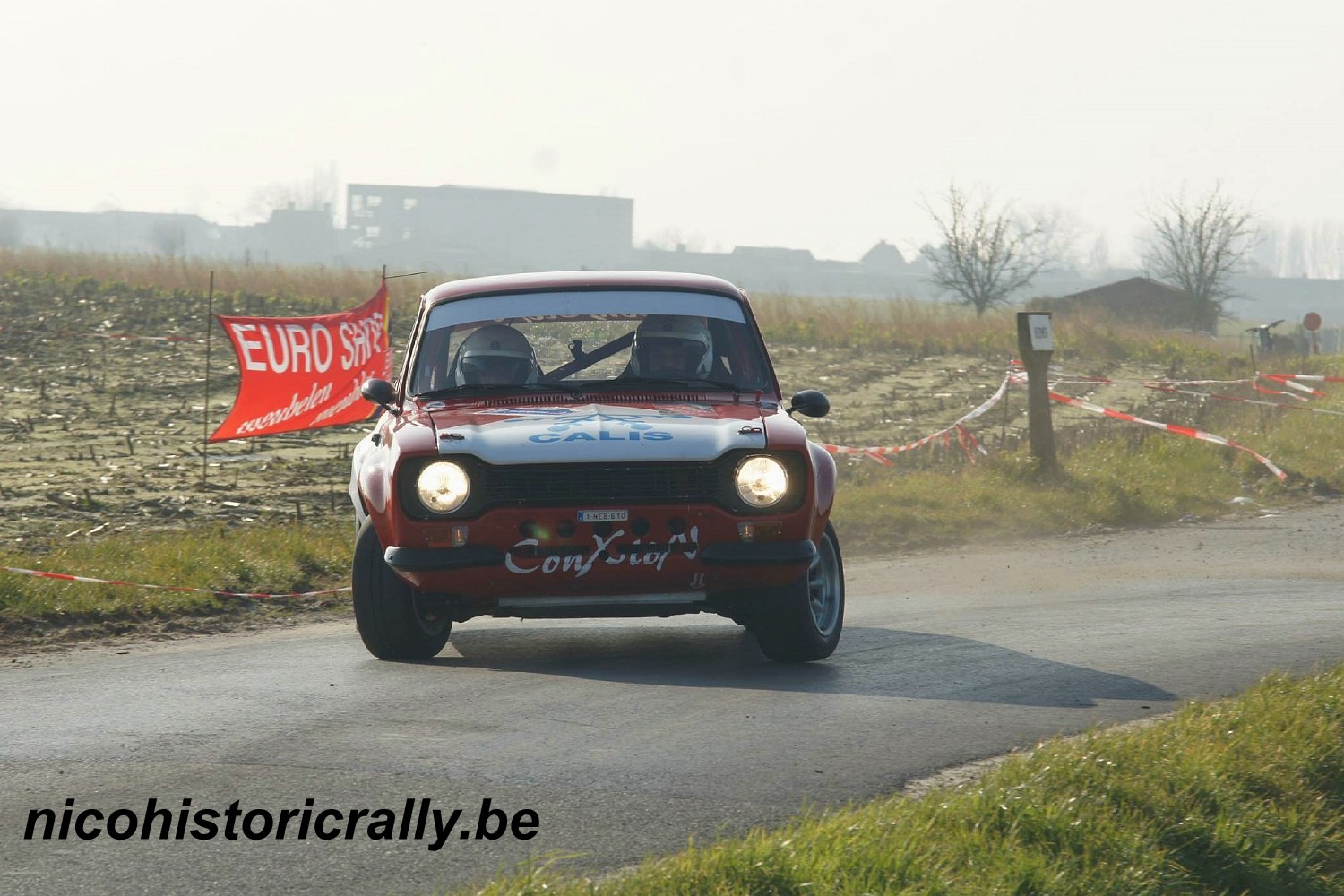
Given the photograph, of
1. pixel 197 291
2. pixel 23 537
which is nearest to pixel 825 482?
pixel 23 537

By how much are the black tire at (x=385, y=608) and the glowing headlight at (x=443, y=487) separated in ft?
1.74

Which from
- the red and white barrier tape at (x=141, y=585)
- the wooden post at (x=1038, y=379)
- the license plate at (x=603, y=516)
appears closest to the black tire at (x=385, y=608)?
the license plate at (x=603, y=516)

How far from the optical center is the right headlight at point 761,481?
24.0 feet

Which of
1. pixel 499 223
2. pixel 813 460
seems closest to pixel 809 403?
pixel 813 460

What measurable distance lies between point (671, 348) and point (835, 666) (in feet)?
6.18

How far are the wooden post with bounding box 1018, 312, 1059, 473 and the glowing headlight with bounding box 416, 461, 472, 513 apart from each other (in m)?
10.7

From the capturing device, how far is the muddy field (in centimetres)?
1415

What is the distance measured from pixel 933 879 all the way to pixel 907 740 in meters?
1.77

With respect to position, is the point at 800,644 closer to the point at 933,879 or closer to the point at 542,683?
the point at 542,683

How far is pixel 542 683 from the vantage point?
7.28m

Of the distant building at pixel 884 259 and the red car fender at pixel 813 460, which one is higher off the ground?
the distant building at pixel 884 259

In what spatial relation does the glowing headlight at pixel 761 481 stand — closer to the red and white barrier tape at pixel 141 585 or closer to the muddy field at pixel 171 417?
the red and white barrier tape at pixel 141 585

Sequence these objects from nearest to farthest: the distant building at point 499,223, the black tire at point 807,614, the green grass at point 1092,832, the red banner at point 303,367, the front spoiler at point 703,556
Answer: the green grass at point 1092,832 < the front spoiler at point 703,556 < the black tire at point 807,614 < the red banner at point 303,367 < the distant building at point 499,223

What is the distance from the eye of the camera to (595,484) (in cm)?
721
